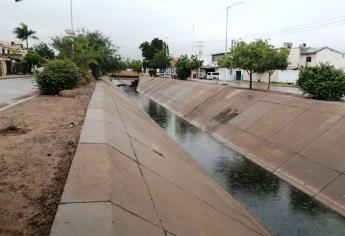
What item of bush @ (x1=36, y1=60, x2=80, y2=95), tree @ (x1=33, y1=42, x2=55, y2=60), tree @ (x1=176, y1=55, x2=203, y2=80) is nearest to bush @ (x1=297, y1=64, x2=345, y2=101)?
bush @ (x1=36, y1=60, x2=80, y2=95)

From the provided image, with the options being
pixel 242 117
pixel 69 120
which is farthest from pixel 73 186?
pixel 242 117

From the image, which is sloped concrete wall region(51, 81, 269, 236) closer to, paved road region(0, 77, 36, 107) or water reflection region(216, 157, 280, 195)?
water reflection region(216, 157, 280, 195)

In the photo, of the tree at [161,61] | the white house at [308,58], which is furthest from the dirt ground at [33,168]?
the tree at [161,61]

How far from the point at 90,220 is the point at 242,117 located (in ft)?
62.0

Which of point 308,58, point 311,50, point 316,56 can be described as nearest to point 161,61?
point 308,58

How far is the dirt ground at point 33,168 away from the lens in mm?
5139

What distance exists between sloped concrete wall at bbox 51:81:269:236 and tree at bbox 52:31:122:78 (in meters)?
28.5

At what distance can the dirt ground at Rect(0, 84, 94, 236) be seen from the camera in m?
5.14

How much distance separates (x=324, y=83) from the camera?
21.2 meters

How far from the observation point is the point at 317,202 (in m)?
11.6

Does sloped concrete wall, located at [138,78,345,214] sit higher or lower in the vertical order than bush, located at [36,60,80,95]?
lower

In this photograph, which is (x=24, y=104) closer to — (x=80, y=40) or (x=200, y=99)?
(x=200, y=99)

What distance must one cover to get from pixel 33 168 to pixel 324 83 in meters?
17.9

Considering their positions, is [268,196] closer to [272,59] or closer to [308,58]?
[272,59]
